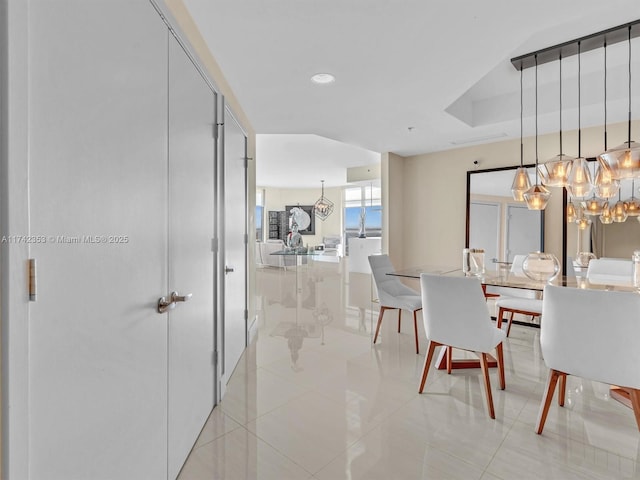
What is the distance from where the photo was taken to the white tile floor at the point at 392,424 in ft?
5.51

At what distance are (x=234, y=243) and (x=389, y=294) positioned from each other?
177 centimetres

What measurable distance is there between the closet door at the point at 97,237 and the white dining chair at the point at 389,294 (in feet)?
8.23

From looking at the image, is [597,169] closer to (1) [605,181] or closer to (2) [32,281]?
(1) [605,181]

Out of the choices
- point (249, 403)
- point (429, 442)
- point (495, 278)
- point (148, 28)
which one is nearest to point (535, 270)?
point (495, 278)

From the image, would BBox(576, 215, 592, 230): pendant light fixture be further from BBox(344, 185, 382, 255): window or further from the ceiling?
BBox(344, 185, 382, 255): window

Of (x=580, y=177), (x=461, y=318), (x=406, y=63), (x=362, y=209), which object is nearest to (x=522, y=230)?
(x=580, y=177)

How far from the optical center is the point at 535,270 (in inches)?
110

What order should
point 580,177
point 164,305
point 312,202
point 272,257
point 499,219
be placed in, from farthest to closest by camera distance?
point 312,202, point 272,257, point 499,219, point 580,177, point 164,305

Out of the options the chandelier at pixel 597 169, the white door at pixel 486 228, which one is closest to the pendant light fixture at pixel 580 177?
the chandelier at pixel 597 169

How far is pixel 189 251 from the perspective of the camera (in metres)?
1.77

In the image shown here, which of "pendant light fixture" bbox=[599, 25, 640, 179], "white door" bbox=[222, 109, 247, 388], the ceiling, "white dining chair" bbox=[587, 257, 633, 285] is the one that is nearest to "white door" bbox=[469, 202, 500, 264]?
the ceiling

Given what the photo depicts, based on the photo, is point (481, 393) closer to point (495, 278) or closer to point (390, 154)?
point (495, 278)

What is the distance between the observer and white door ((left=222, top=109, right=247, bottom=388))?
2.51 metres

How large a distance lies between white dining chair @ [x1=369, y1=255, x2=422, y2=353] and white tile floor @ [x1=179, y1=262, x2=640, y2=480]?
400mm
